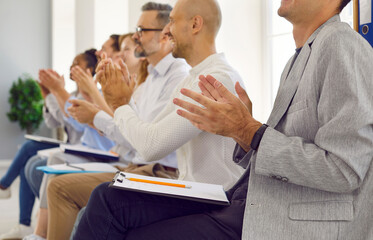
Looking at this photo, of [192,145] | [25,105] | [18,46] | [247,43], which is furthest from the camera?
[18,46]

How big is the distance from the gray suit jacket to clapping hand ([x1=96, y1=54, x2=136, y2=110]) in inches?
35.1

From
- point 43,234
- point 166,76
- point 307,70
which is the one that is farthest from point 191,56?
point 43,234

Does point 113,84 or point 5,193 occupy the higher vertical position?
point 113,84

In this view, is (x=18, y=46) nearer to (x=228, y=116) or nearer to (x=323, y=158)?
(x=228, y=116)

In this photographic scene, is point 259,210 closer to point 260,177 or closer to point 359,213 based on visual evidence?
point 260,177

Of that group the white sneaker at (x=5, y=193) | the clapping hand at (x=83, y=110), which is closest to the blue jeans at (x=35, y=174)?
the white sneaker at (x=5, y=193)

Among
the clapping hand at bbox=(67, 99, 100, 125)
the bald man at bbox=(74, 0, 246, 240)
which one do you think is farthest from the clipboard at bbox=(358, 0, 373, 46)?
the clapping hand at bbox=(67, 99, 100, 125)

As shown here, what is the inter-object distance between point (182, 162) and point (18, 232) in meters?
1.85

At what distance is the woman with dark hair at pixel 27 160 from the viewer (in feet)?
9.91

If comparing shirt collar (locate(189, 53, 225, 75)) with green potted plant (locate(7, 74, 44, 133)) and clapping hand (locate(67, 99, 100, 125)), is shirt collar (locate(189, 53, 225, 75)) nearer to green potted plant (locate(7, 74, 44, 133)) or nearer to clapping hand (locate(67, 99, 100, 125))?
clapping hand (locate(67, 99, 100, 125))

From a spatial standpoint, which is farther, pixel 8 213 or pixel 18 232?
pixel 8 213

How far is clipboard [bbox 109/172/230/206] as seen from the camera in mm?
1080

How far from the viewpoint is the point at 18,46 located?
24.8 feet

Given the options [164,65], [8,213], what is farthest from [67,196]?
[8,213]
